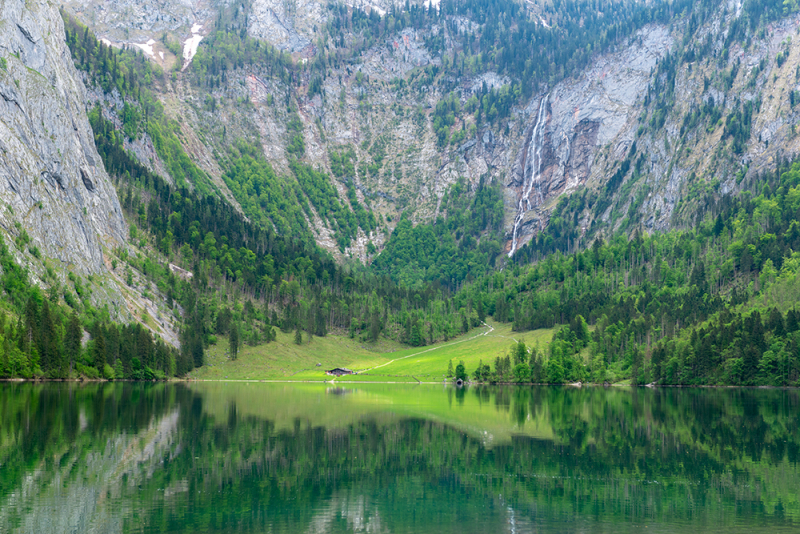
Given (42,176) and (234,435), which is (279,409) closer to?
(234,435)

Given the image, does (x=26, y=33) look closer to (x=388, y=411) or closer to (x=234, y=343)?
(x=234, y=343)

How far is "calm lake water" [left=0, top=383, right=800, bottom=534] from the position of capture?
34.1 m

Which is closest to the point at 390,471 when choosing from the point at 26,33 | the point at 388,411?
the point at 388,411

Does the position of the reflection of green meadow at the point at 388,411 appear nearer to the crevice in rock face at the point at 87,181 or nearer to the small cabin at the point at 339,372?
the small cabin at the point at 339,372

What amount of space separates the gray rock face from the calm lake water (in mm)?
91634

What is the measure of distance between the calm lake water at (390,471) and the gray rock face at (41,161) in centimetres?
9163

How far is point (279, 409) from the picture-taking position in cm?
8812

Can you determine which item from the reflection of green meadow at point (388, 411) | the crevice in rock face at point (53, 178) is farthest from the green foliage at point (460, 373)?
the crevice in rock face at point (53, 178)

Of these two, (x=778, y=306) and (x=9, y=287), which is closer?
(x=9, y=287)

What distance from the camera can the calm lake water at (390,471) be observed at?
34.1 metres

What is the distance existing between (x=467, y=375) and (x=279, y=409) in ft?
307

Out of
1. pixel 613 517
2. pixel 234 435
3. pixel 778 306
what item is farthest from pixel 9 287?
pixel 778 306

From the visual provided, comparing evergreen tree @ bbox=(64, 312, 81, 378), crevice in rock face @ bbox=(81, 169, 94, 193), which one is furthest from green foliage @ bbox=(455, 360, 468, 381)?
crevice in rock face @ bbox=(81, 169, 94, 193)

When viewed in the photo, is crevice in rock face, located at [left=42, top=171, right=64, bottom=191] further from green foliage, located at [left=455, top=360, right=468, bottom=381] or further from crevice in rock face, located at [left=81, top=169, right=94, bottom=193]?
green foliage, located at [left=455, top=360, right=468, bottom=381]
